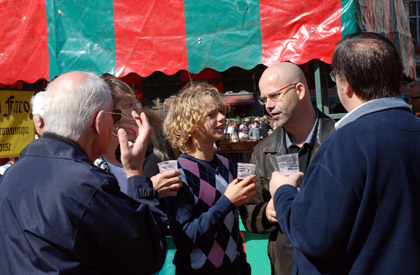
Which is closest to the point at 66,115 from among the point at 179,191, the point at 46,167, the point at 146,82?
the point at 46,167

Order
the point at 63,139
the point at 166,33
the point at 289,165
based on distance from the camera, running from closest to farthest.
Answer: the point at 63,139 < the point at 289,165 < the point at 166,33

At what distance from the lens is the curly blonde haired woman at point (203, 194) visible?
7.75ft

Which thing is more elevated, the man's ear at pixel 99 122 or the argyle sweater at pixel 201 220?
the man's ear at pixel 99 122

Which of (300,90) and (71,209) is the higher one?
(300,90)

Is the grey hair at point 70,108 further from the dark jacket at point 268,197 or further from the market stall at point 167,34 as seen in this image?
the market stall at point 167,34

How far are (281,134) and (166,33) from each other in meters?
3.03

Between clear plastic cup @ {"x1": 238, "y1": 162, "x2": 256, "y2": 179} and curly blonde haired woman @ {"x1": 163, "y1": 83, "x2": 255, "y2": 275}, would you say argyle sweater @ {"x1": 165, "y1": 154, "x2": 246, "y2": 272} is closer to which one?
curly blonde haired woman @ {"x1": 163, "y1": 83, "x2": 255, "y2": 275}

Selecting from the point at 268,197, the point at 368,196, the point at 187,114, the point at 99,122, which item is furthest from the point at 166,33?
Result: the point at 368,196

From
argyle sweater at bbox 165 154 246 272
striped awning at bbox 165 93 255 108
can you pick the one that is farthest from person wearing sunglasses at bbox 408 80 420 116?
striped awning at bbox 165 93 255 108

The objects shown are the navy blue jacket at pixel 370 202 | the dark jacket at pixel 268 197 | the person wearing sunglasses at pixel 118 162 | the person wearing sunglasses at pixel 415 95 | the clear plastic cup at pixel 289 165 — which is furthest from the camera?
the person wearing sunglasses at pixel 415 95

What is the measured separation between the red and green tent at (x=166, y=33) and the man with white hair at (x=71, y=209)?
3.63m

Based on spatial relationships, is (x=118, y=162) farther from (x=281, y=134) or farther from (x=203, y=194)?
(x=281, y=134)

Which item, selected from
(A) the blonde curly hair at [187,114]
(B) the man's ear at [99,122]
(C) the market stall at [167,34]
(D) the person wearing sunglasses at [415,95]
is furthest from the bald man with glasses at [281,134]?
(D) the person wearing sunglasses at [415,95]

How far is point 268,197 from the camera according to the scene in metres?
2.65
